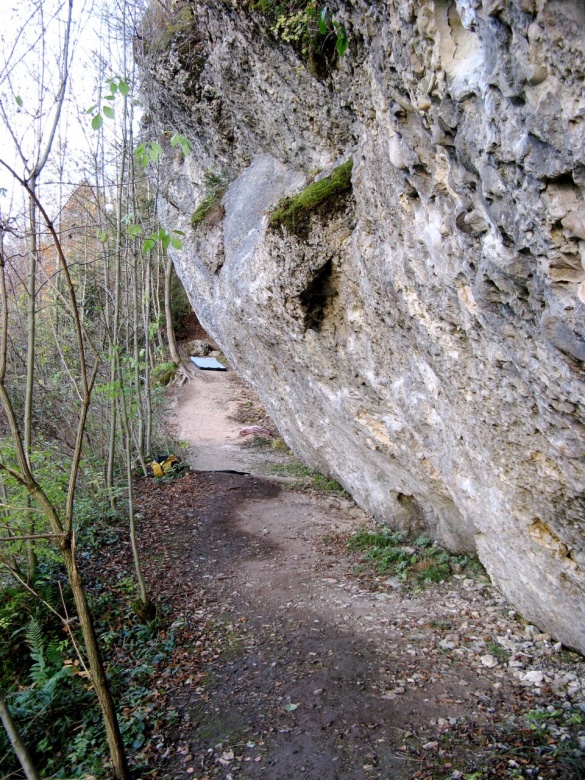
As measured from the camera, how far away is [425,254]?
4.23 m

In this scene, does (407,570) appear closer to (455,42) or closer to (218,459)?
(455,42)

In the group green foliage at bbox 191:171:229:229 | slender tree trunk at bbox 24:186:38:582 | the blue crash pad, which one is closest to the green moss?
slender tree trunk at bbox 24:186:38:582

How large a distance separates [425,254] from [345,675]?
377cm

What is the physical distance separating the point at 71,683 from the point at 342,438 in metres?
5.40

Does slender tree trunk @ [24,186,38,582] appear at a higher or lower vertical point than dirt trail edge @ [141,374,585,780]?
higher

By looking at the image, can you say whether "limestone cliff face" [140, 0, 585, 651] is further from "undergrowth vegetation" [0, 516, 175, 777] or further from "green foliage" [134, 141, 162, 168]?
"undergrowth vegetation" [0, 516, 175, 777]

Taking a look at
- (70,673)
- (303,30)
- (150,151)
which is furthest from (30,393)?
(303,30)

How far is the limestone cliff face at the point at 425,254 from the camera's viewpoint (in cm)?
252

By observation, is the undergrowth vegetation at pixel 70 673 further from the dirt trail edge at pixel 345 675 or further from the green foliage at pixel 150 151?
the green foliage at pixel 150 151

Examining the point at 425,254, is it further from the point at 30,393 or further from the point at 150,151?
the point at 30,393

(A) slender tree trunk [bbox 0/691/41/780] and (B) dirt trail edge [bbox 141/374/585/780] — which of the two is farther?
(B) dirt trail edge [bbox 141/374/585/780]

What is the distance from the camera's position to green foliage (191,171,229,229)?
995 centimetres

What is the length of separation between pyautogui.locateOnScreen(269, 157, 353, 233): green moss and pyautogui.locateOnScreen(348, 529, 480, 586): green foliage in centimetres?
449

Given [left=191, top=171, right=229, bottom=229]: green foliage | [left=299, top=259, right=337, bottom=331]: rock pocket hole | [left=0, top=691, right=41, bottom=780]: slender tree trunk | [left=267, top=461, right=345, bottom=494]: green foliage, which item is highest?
[left=191, top=171, right=229, bottom=229]: green foliage
